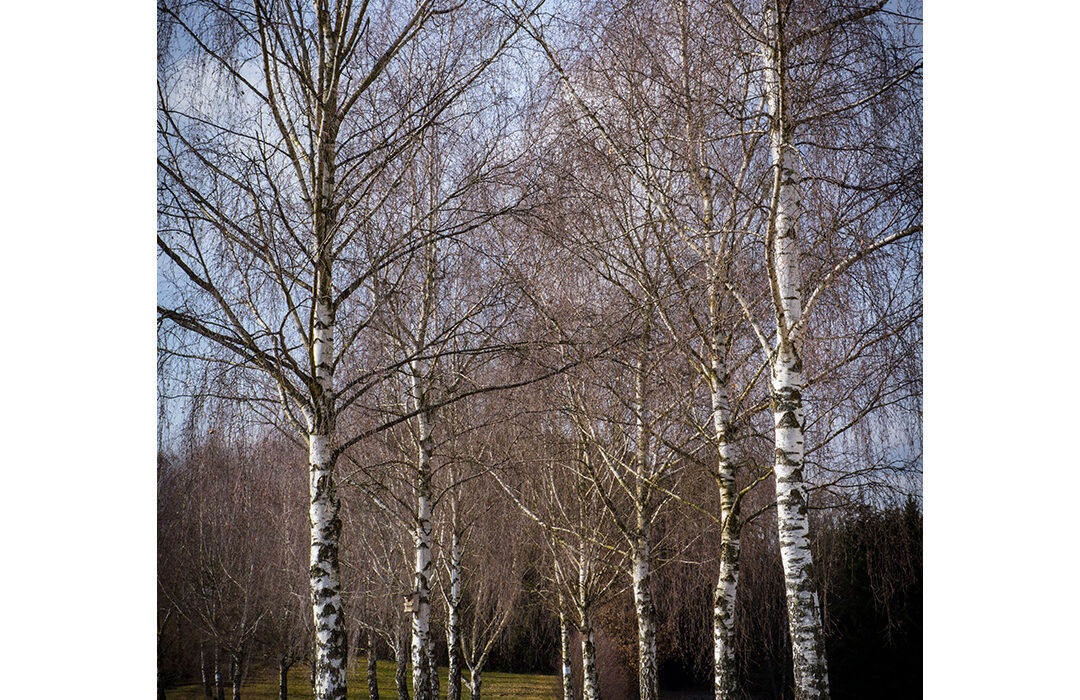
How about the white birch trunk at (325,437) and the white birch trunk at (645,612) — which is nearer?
the white birch trunk at (325,437)

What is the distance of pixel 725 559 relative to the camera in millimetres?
3975

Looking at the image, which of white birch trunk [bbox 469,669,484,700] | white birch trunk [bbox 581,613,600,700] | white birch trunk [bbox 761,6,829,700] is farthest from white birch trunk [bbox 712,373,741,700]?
white birch trunk [bbox 469,669,484,700]

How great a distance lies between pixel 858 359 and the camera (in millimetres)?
3715

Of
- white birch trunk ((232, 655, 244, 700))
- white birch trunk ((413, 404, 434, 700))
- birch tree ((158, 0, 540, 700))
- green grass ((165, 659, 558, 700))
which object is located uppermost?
birch tree ((158, 0, 540, 700))

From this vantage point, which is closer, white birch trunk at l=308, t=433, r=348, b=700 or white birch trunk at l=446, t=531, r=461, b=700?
white birch trunk at l=308, t=433, r=348, b=700

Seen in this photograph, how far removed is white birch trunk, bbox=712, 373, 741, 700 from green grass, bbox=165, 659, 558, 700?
209cm

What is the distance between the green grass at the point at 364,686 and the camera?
4.29 metres

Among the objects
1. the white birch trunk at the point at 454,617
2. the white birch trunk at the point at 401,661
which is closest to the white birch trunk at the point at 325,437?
the white birch trunk at the point at 454,617

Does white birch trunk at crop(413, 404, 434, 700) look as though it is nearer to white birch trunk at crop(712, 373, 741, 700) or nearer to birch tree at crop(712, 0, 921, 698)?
white birch trunk at crop(712, 373, 741, 700)

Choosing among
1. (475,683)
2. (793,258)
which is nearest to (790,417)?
(793,258)

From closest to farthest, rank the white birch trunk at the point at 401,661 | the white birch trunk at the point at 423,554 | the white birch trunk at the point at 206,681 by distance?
the white birch trunk at the point at 206,681, the white birch trunk at the point at 423,554, the white birch trunk at the point at 401,661

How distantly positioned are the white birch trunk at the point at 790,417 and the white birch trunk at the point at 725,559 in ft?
2.76

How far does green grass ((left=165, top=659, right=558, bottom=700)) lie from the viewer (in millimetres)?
4293

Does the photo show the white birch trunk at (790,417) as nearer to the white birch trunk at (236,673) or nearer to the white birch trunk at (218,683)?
the white birch trunk at (218,683)
